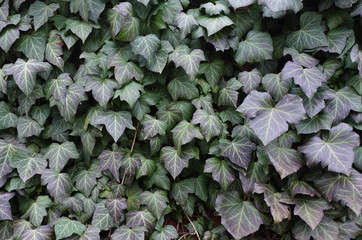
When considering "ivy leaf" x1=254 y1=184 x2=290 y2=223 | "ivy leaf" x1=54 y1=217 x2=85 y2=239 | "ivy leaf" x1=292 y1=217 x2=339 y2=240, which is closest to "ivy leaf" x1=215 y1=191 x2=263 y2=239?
"ivy leaf" x1=254 y1=184 x2=290 y2=223

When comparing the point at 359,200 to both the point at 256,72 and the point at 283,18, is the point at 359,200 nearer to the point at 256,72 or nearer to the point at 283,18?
the point at 256,72

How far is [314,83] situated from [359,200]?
72 cm

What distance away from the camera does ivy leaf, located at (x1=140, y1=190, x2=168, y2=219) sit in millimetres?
2064

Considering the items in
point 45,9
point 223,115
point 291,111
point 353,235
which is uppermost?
point 45,9

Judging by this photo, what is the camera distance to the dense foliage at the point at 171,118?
1.96 meters

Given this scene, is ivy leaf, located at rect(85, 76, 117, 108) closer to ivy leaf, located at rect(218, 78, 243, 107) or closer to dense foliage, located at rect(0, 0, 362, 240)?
dense foliage, located at rect(0, 0, 362, 240)

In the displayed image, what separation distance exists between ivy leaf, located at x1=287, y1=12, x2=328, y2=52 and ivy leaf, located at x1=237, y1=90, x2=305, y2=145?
48cm

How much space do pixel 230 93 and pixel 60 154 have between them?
3.89ft

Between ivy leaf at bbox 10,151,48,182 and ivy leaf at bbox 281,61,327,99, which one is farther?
ivy leaf at bbox 10,151,48,182

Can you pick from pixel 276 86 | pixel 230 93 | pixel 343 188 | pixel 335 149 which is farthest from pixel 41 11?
pixel 343 188

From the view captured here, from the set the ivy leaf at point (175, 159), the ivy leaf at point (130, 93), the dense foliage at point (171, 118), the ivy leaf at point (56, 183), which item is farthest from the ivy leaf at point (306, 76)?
the ivy leaf at point (56, 183)

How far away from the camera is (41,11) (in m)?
2.14

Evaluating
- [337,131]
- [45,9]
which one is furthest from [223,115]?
[45,9]

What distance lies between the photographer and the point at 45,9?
214 centimetres
